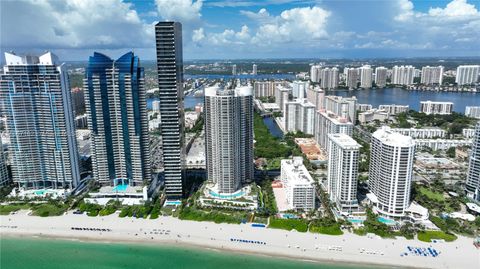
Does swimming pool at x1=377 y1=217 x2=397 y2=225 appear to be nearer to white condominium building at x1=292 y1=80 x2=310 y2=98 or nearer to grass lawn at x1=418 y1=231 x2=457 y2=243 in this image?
grass lawn at x1=418 y1=231 x2=457 y2=243

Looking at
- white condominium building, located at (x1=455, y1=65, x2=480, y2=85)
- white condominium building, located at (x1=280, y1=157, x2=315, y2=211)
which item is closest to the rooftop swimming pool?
white condominium building, located at (x1=280, y1=157, x2=315, y2=211)

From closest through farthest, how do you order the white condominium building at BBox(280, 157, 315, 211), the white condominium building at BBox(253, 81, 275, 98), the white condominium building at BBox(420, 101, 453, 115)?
the white condominium building at BBox(280, 157, 315, 211)
the white condominium building at BBox(420, 101, 453, 115)
the white condominium building at BBox(253, 81, 275, 98)

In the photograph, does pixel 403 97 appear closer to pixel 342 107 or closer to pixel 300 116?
pixel 342 107

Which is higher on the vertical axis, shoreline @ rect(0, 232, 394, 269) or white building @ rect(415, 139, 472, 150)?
white building @ rect(415, 139, 472, 150)

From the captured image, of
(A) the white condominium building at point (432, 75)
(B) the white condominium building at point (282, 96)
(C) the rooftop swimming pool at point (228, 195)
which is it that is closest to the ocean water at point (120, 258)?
(C) the rooftop swimming pool at point (228, 195)

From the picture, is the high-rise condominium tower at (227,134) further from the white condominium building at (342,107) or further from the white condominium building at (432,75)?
the white condominium building at (432,75)

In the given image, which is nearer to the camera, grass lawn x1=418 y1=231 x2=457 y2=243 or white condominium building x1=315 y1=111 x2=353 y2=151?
grass lawn x1=418 y1=231 x2=457 y2=243

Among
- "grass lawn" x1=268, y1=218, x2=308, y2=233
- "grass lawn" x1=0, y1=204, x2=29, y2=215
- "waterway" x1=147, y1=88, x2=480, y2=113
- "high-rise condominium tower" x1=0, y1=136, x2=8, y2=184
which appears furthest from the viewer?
"waterway" x1=147, y1=88, x2=480, y2=113
